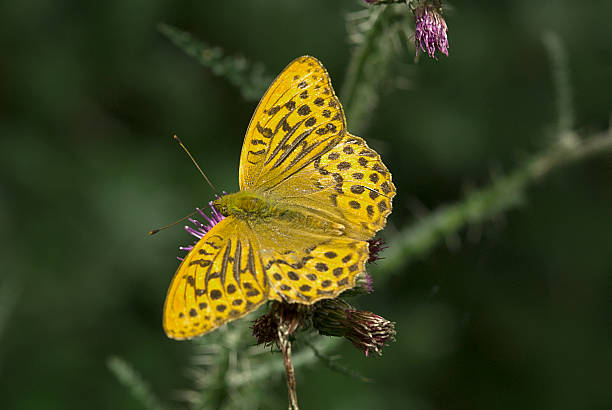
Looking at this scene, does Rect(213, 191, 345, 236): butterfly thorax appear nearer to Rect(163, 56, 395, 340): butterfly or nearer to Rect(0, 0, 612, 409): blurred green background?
Rect(163, 56, 395, 340): butterfly

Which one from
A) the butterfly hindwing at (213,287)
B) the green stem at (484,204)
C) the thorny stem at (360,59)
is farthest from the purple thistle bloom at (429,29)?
the green stem at (484,204)

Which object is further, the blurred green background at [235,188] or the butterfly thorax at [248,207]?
the blurred green background at [235,188]

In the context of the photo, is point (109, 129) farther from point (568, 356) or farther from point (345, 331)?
point (568, 356)

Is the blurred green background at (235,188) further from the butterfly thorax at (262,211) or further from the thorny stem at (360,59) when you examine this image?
the butterfly thorax at (262,211)

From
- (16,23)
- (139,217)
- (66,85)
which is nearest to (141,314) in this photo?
(139,217)

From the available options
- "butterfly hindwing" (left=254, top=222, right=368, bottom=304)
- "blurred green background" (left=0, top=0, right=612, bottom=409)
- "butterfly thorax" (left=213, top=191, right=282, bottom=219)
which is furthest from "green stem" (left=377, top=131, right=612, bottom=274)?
"butterfly hindwing" (left=254, top=222, right=368, bottom=304)

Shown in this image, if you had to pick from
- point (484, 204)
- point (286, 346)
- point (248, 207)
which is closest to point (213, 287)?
point (286, 346)

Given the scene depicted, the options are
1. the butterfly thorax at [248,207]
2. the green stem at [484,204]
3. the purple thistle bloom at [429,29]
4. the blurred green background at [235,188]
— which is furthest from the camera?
the blurred green background at [235,188]

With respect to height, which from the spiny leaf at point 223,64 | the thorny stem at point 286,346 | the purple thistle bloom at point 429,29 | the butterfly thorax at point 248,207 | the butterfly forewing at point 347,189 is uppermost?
the purple thistle bloom at point 429,29
